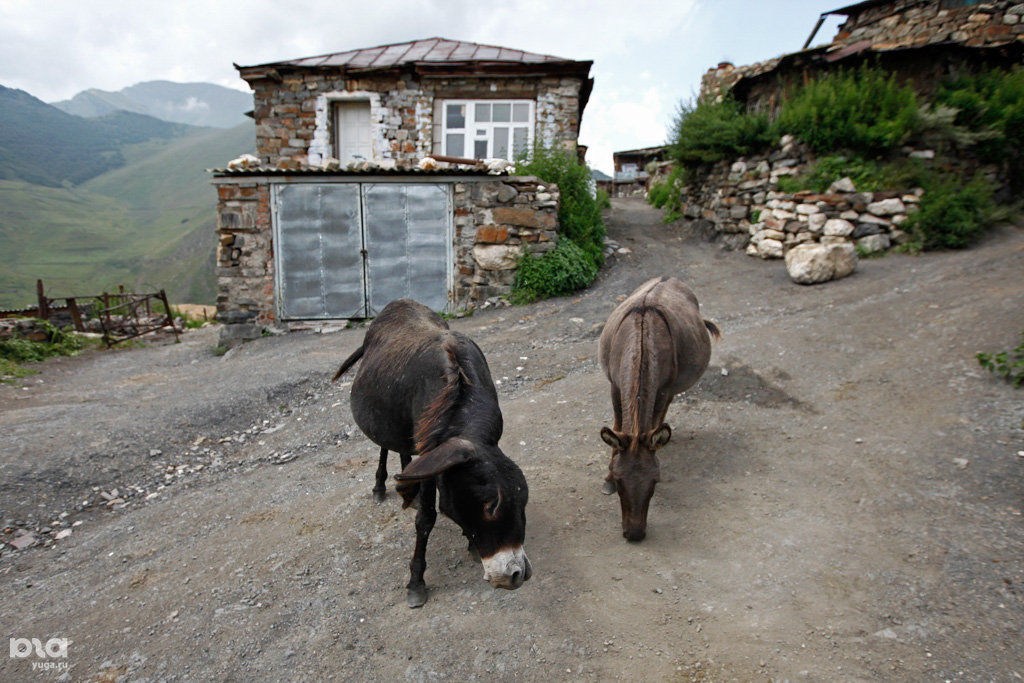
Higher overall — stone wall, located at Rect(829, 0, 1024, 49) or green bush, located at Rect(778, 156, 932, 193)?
stone wall, located at Rect(829, 0, 1024, 49)

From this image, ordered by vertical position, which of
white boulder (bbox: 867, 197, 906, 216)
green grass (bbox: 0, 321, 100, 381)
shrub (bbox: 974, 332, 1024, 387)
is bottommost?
green grass (bbox: 0, 321, 100, 381)

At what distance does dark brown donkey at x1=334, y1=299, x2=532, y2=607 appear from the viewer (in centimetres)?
227

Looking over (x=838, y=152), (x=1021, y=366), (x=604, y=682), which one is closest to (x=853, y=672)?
(x=604, y=682)

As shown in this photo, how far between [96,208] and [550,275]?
43.0m

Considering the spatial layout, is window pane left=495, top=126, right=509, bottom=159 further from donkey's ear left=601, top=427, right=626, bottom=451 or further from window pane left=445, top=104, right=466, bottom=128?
Result: donkey's ear left=601, top=427, right=626, bottom=451

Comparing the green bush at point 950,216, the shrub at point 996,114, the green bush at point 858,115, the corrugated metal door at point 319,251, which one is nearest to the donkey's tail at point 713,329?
the green bush at point 950,216

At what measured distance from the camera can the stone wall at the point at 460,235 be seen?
33.0 ft

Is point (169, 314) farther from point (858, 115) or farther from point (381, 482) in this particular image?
point (858, 115)

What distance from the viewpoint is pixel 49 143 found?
43.7 meters

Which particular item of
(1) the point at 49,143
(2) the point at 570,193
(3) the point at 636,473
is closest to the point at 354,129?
(2) the point at 570,193

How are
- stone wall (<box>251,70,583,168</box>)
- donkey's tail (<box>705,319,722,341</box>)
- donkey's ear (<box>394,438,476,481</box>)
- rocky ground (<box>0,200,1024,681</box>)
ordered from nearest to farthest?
donkey's ear (<box>394,438,476,481</box>)
rocky ground (<box>0,200,1024,681</box>)
donkey's tail (<box>705,319,722,341</box>)
stone wall (<box>251,70,583,168</box>)

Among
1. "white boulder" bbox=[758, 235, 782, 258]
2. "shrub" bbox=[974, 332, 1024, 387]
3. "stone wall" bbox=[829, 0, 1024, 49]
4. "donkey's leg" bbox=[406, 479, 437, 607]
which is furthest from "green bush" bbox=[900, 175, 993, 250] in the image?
"donkey's leg" bbox=[406, 479, 437, 607]

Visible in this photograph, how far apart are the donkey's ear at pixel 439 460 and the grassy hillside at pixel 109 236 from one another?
53.6 ft

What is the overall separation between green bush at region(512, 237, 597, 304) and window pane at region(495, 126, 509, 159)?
4800 mm
